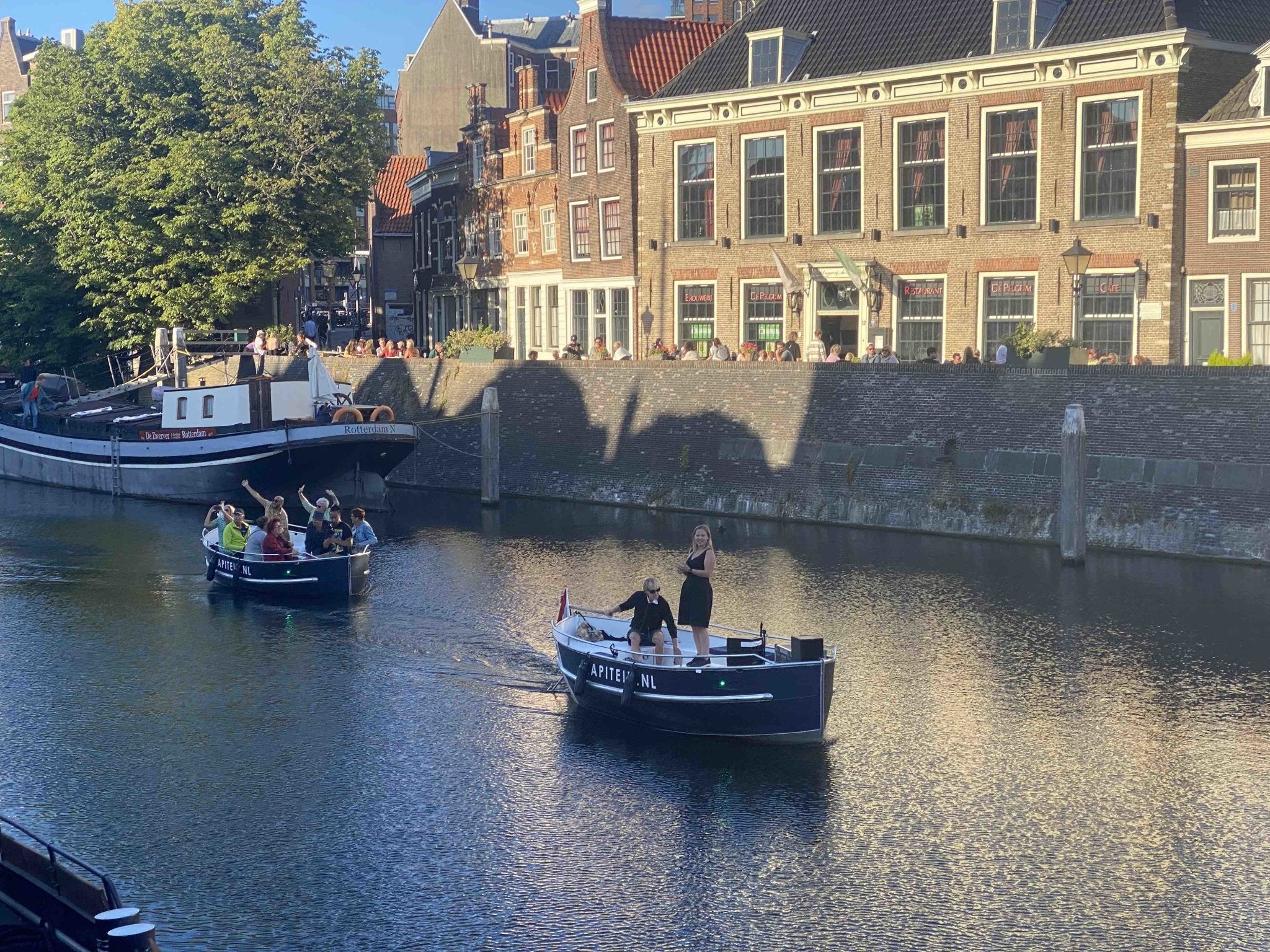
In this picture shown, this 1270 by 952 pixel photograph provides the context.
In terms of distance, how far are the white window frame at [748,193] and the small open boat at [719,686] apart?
2646 cm

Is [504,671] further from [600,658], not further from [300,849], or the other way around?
[300,849]

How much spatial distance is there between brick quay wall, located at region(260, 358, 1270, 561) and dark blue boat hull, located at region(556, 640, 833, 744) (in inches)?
577

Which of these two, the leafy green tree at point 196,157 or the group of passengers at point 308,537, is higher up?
the leafy green tree at point 196,157

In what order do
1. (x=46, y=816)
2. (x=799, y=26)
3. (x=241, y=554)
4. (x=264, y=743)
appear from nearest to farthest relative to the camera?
(x=46, y=816)
(x=264, y=743)
(x=241, y=554)
(x=799, y=26)

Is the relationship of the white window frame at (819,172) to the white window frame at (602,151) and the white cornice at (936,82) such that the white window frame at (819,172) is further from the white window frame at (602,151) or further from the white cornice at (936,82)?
the white window frame at (602,151)

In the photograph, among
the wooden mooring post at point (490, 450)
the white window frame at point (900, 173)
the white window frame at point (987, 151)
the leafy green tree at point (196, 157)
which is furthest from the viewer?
the leafy green tree at point (196, 157)

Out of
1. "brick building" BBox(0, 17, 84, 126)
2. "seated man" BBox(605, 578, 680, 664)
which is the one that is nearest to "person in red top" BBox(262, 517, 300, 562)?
"seated man" BBox(605, 578, 680, 664)

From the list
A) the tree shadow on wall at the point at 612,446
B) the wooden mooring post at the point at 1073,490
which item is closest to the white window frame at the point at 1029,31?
the tree shadow on wall at the point at 612,446

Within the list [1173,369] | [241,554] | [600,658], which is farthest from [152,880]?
[1173,369]

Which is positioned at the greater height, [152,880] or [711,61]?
[711,61]

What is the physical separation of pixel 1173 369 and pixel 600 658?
1656cm

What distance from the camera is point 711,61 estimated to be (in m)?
47.8

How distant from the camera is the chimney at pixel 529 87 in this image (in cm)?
5694

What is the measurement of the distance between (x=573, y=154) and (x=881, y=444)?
21.8 metres
